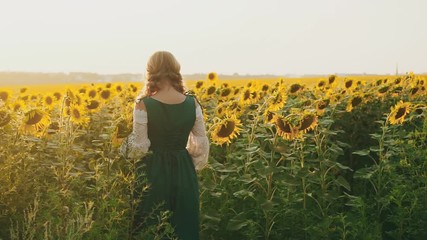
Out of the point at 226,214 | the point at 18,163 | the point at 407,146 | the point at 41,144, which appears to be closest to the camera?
the point at 18,163

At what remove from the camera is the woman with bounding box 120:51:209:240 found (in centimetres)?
488

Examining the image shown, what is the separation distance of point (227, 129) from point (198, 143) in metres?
0.59

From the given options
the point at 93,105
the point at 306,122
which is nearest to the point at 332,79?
the point at 93,105

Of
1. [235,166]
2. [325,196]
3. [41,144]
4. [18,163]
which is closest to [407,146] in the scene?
[325,196]

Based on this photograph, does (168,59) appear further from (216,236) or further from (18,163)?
(216,236)

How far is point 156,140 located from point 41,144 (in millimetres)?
1160

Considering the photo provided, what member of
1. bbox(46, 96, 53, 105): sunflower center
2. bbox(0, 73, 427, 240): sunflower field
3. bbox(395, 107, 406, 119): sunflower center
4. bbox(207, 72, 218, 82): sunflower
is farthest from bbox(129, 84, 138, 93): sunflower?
bbox(395, 107, 406, 119): sunflower center

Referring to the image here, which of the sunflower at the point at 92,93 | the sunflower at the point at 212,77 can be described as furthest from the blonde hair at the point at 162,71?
the sunflower at the point at 212,77

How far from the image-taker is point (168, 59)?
16.0 ft

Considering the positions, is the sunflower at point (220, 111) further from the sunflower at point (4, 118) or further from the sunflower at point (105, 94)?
the sunflower at point (105, 94)

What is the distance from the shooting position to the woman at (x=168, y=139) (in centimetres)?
488

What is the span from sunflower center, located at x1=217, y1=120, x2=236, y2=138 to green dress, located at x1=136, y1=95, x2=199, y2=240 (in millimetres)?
681

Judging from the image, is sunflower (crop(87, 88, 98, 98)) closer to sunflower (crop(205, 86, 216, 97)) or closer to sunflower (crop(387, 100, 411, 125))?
sunflower (crop(205, 86, 216, 97))

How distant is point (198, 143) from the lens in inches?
204
